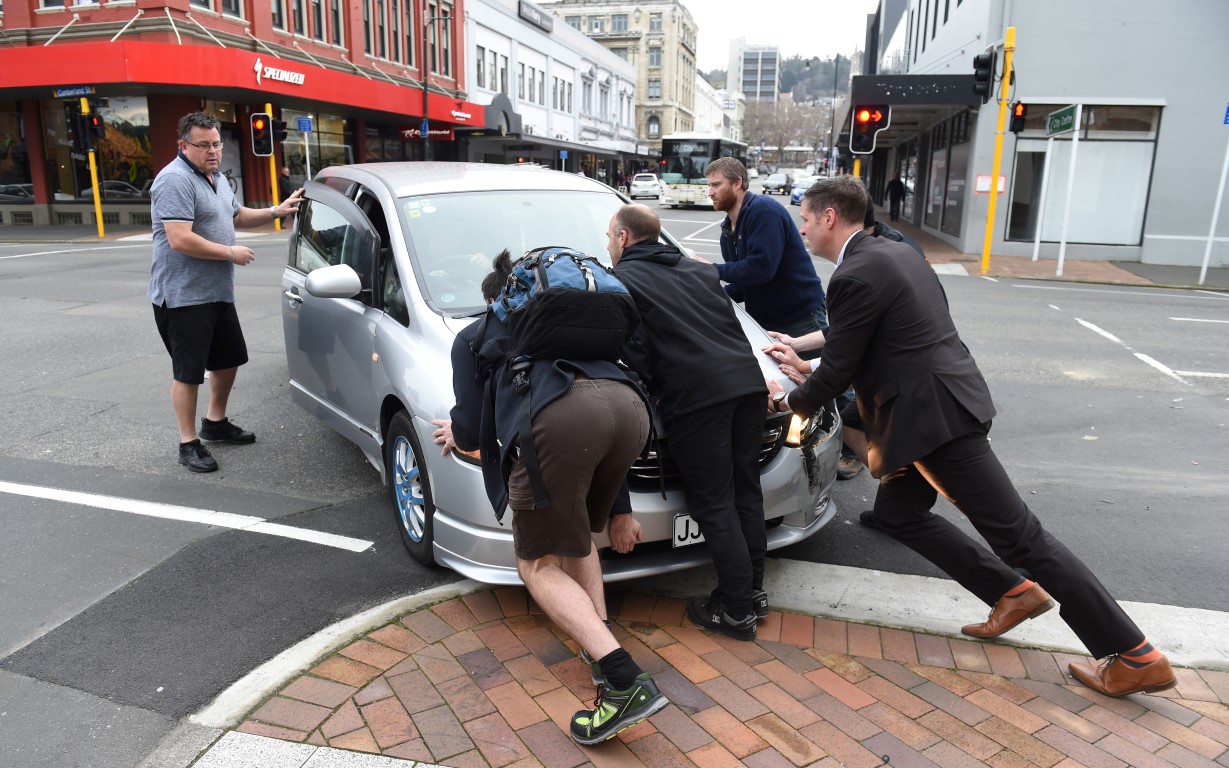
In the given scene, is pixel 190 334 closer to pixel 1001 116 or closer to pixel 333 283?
pixel 333 283

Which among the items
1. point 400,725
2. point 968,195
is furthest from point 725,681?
point 968,195

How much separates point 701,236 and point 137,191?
18141 mm

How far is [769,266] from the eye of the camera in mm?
4883

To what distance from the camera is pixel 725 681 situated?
10.6 ft

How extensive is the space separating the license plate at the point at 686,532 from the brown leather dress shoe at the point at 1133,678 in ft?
5.02

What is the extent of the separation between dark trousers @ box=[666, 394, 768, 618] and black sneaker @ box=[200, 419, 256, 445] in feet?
12.2

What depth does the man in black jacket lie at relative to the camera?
130 inches

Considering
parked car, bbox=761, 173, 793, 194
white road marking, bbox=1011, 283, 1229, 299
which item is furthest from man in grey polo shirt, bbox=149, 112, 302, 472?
parked car, bbox=761, 173, 793, 194

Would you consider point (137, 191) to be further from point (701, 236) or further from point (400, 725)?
point (400, 725)

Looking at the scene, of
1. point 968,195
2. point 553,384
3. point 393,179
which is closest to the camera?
point 553,384

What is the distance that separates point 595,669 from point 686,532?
0.75 meters

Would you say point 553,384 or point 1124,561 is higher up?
point 553,384

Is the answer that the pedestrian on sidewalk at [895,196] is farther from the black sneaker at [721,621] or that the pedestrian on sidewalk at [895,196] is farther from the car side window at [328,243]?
the black sneaker at [721,621]

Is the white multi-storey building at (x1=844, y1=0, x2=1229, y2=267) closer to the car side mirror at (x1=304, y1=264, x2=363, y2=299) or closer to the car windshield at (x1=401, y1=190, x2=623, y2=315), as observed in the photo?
the car windshield at (x1=401, y1=190, x2=623, y2=315)
